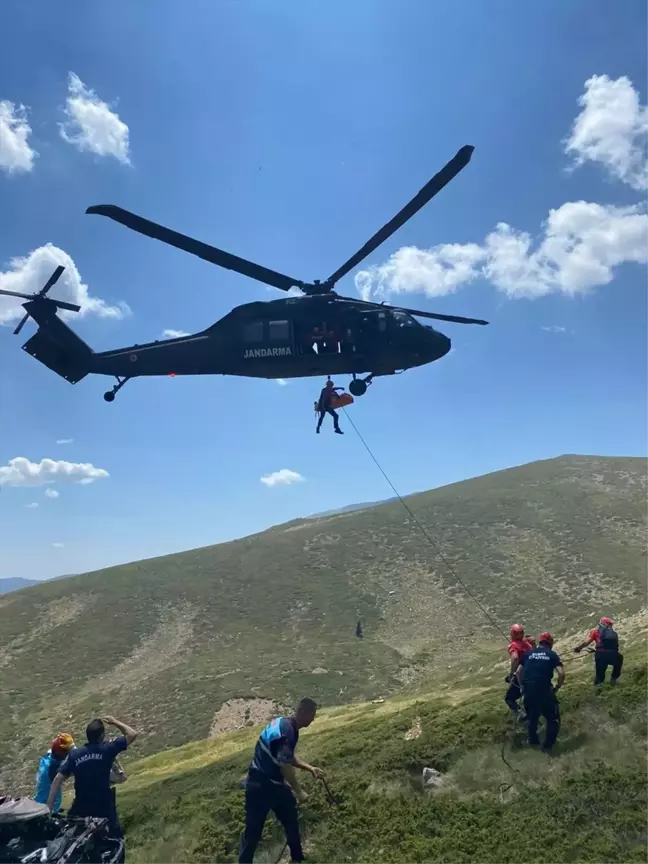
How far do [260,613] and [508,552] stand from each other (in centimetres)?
3045

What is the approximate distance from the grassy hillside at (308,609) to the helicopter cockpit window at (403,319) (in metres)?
26.3

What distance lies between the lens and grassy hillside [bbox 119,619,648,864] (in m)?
7.88

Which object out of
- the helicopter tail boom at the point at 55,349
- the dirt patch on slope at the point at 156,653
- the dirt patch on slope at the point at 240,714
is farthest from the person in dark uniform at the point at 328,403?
the dirt patch on slope at the point at 156,653

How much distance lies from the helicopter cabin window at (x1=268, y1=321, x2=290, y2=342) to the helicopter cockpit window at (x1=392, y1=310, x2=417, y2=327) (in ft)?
11.9

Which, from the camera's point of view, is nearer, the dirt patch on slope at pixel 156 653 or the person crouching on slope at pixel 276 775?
the person crouching on slope at pixel 276 775

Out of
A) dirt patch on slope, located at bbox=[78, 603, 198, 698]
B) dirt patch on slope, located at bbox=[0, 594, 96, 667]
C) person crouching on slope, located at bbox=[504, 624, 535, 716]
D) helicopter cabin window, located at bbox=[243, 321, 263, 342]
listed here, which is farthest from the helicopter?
dirt patch on slope, located at bbox=[0, 594, 96, 667]

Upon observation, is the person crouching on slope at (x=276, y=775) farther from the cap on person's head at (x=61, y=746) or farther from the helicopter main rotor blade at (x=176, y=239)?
the helicopter main rotor blade at (x=176, y=239)

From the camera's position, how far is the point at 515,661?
39.9 feet

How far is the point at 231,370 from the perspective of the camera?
63.7 feet

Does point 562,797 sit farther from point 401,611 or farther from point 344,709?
point 401,611

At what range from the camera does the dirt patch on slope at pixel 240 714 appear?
3894 cm

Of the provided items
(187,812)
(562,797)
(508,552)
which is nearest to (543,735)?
(562,797)

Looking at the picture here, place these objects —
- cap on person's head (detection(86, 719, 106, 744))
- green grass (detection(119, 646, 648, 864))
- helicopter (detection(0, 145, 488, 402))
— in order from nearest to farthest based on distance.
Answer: cap on person's head (detection(86, 719, 106, 744)) → green grass (detection(119, 646, 648, 864)) → helicopter (detection(0, 145, 488, 402))

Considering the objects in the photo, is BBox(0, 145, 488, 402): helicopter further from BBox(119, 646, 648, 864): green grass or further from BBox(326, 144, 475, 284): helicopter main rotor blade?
BBox(119, 646, 648, 864): green grass
